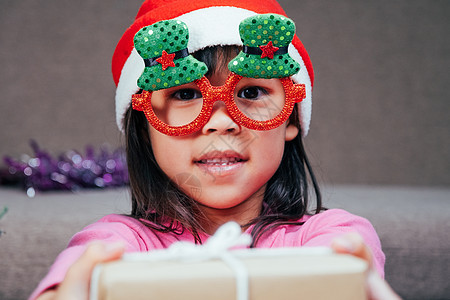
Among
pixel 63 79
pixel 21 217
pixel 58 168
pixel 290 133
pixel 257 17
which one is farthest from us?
pixel 63 79

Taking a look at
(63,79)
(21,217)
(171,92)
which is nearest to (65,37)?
(63,79)

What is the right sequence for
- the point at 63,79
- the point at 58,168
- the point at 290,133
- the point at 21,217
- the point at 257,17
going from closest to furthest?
1. the point at 257,17
2. the point at 290,133
3. the point at 21,217
4. the point at 58,168
5. the point at 63,79

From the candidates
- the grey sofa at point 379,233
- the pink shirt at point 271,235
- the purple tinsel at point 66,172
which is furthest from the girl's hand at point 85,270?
the purple tinsel at point 66,172

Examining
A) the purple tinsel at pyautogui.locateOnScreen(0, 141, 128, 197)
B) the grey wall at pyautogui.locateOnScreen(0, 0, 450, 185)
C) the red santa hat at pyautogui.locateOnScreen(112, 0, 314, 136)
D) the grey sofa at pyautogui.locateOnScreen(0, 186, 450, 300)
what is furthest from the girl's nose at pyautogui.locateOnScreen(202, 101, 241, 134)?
the grey wall at pyautogui.locateOnScreen(0, 0, 450, 185)

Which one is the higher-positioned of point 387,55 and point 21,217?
point 387,55

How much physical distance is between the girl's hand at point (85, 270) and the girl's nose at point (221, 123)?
1.24 ft

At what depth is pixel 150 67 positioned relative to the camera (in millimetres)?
859

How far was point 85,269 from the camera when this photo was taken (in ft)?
1.72

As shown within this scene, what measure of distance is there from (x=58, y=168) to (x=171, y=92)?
1.09m

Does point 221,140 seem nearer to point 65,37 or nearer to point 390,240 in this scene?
point 390,240

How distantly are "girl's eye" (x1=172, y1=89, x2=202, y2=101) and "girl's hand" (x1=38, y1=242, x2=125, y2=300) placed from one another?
427 millimetres

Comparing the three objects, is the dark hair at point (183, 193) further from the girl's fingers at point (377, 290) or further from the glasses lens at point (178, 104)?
the girl's fingers at point (377, 290)

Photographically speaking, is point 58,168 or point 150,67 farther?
point 58,168

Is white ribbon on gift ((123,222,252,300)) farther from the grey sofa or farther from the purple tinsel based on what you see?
the purple tinsel
